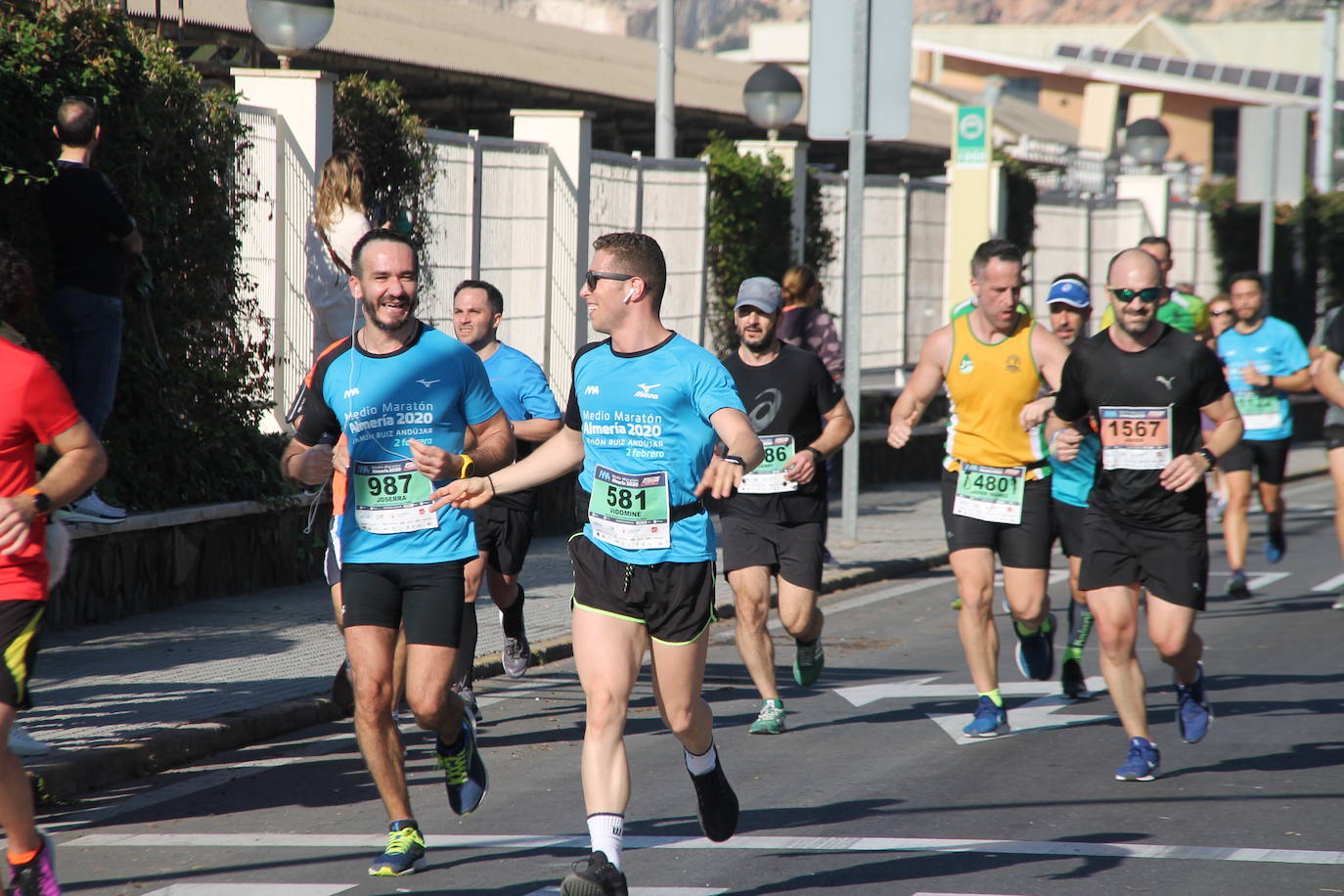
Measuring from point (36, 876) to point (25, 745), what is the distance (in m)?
2.15

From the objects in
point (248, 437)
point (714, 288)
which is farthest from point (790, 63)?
point (248, 437)

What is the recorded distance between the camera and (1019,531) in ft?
27.2

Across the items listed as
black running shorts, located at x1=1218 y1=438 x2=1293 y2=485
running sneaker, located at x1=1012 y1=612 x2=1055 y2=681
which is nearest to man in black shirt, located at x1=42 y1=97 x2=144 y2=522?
running sneaker, located at x1=1012 y1=612 x2=1055 y2=681

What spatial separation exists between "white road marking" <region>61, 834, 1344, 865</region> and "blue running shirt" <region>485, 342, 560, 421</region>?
2.65m

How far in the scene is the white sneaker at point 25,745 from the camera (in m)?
6.91

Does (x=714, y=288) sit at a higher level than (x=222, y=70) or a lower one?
lower

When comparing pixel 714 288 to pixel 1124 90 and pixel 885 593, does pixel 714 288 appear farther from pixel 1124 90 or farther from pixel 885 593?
pixel 1124 90

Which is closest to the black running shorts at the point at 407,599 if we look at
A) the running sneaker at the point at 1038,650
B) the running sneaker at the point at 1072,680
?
the running sneaker at the point at 1038,650

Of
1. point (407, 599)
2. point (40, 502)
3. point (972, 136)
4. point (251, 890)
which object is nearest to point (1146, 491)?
point (407, 599)

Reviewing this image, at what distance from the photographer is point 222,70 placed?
1416cm

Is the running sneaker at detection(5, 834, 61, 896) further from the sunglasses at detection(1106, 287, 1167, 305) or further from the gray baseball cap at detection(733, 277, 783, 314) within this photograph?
the sunglasses at detection(1106, 287, 1167, 305)

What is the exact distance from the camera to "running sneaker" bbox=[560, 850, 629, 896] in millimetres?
5078

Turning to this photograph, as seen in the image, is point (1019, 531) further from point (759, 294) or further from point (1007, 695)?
point (759, 294)

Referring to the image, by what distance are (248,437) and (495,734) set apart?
162 inches
